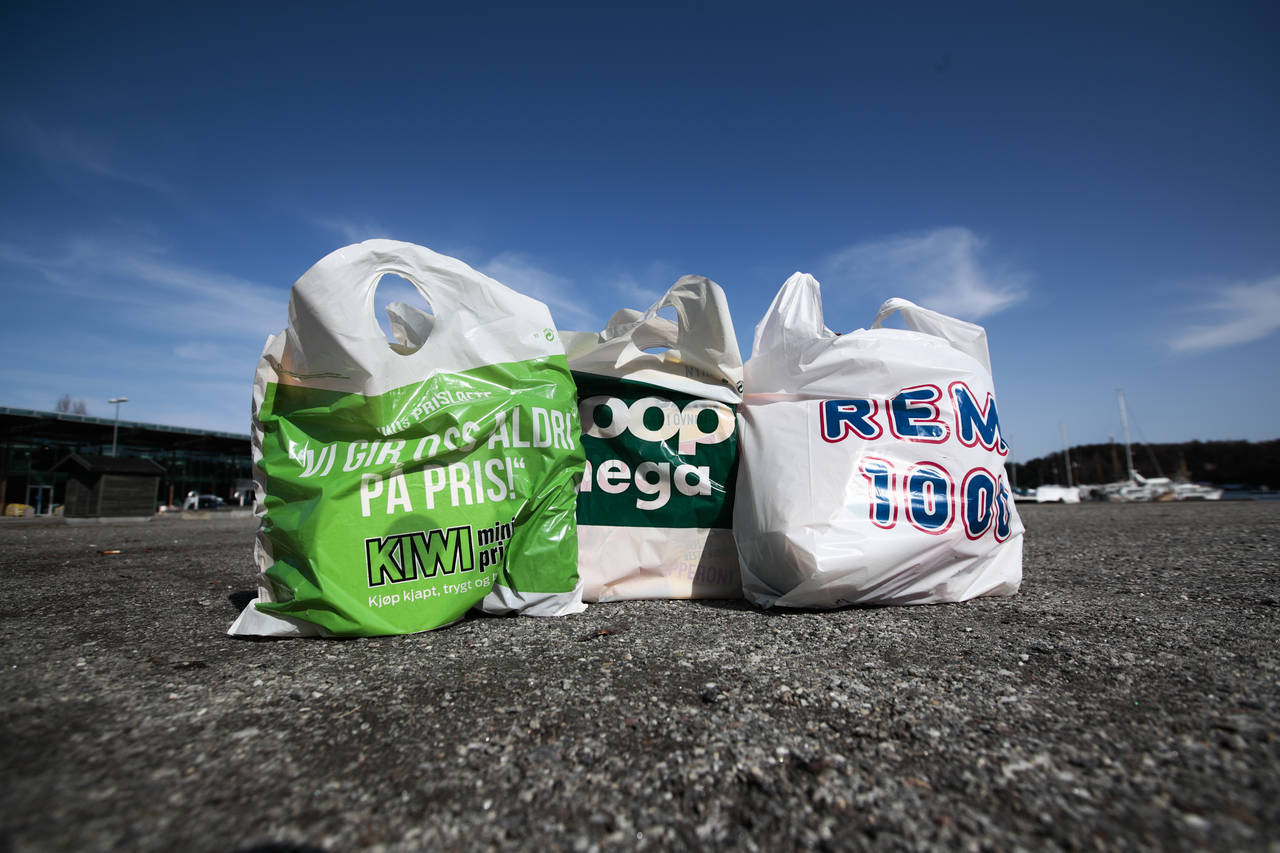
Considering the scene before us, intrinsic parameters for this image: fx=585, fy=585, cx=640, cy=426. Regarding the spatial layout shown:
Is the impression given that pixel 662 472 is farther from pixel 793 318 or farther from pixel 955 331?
pixel 955 331

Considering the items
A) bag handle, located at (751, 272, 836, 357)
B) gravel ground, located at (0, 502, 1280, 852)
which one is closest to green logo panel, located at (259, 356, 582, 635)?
gravel ground, located at (0, 502, 1280, 852)

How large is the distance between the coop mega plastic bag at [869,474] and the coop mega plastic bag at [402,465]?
1.90ft

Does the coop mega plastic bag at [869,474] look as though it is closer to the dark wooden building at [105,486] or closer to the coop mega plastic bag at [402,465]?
the coop mega plastic bag at [402,465]

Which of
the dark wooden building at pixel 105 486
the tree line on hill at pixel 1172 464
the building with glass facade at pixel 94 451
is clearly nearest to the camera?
the dark wooden building at pixel 105 486

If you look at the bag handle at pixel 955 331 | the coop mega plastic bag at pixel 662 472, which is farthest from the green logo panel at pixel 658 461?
the bag handle at pixel 955 331

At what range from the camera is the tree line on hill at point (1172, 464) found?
39.8 m

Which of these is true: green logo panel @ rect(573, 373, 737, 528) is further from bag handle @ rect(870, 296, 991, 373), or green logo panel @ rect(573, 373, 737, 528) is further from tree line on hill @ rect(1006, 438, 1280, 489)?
tree line on hill @ rect(1006, 438, 1280, 489)

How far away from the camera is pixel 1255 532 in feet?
12.4

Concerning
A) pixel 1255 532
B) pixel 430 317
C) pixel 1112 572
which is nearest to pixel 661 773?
pixel 430 317

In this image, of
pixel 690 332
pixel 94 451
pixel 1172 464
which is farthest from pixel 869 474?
pixel 1172 464

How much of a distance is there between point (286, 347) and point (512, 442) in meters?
0.64

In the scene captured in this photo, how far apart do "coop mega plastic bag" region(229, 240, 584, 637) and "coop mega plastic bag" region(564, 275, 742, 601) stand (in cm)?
17

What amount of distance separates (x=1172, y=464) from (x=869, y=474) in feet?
199

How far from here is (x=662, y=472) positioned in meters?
1.88
